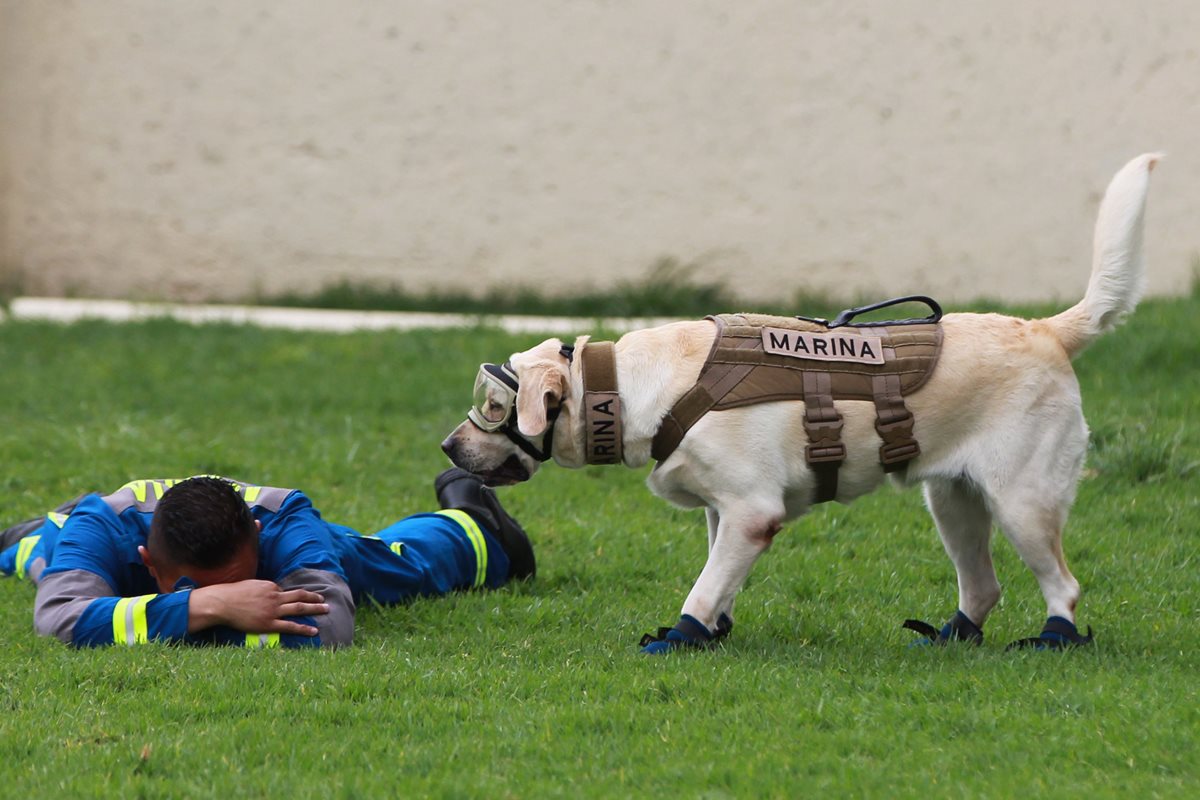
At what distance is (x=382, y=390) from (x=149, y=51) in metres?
5.26

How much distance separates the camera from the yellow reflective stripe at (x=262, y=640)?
5.16 metres

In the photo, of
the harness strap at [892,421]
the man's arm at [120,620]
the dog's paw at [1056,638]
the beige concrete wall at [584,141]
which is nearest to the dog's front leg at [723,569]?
the harness strap at [892,421]

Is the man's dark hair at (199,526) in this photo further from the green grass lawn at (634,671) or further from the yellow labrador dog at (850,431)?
the yellow labrador dog at (850,431)

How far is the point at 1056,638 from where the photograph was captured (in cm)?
520

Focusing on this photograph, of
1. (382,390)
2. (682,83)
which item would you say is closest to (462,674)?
(382,390)

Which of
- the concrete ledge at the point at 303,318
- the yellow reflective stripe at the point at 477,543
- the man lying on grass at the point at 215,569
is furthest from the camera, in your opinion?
the concrete ledge at the point at 303,318

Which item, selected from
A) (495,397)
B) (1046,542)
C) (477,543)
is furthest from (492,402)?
(1046,542)

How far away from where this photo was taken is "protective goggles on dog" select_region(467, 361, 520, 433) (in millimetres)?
5199

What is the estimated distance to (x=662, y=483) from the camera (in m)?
5.21

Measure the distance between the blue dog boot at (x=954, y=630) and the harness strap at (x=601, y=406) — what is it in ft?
4.25

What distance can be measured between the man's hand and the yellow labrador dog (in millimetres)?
784

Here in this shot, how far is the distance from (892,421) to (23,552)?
3807 mm

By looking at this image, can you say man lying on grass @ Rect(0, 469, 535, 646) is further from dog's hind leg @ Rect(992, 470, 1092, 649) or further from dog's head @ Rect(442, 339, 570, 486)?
dog's hind leg @ Rect(992, 470, 1092, 649)

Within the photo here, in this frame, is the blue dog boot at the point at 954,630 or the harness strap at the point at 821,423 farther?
the blue dog boot at the point at 954,630
